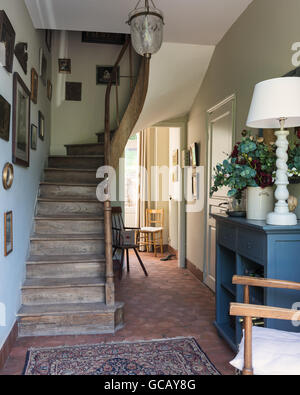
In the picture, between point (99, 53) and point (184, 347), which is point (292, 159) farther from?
point (99, 53)

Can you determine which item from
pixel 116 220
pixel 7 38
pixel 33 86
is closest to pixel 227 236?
pixel 7 38

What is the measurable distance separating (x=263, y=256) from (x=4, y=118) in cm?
191

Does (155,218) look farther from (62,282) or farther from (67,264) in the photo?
(62,282)

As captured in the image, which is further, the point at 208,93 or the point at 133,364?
the point at 208,93

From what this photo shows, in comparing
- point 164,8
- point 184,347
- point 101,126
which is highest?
point 164,8

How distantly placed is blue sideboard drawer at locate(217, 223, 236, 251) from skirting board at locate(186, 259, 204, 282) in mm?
1902

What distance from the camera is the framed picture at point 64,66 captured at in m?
5.10

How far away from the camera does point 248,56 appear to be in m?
3.03

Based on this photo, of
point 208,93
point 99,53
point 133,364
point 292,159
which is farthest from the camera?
point 99,53

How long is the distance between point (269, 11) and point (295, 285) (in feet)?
6.89

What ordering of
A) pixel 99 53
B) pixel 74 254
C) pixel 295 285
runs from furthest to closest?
1. pixel 99 53
2. pixel 74 254
3. pixel 295 285

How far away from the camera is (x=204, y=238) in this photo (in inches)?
175

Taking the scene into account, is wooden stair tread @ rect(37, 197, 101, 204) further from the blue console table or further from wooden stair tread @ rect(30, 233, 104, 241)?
the blue console table

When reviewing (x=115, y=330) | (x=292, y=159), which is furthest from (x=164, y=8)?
(x=115, y=330)
